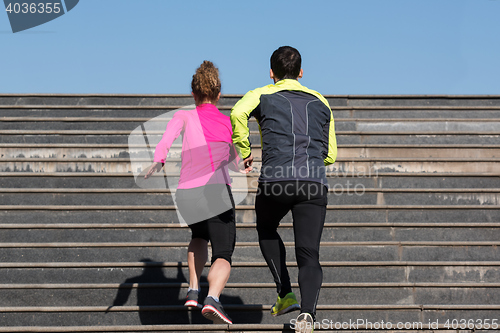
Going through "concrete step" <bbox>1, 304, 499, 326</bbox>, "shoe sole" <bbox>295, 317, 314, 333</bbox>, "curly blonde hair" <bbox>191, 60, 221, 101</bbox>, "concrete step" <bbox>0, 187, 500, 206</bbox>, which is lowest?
"concrete step" <bbox>1, 304, 499, 326</bbox>

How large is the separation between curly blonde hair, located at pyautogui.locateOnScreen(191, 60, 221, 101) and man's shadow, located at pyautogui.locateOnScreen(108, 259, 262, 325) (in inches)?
77.7

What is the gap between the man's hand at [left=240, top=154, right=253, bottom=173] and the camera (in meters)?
3.91

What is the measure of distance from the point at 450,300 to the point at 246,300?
189cm

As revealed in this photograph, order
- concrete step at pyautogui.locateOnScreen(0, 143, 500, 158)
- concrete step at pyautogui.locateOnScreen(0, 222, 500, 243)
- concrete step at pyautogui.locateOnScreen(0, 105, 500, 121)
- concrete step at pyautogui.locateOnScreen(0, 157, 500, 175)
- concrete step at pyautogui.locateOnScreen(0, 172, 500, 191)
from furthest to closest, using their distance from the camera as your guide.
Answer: concrete step at pyautogui.locateOnScreen(0, 105, 500, 121) → concrete step at pyautogui.locateOnScreen(0, 143, 500, 158) → concrete step at pyautogui.locateOnScreen(0, 157, 500, 175) → concrete step at pyautogui.locateOnScreen(0, 172, 500, 191) → concrete step at pyautogui.locateOnScreen(0, 222, 500, 243)

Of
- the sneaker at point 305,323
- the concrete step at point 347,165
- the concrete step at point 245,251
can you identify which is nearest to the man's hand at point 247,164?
the sneaker at point 305,323

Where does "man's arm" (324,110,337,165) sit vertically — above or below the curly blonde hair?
below

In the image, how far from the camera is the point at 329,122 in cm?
392

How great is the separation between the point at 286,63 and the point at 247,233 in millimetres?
2761

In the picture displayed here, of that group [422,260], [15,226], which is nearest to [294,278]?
[422,260]

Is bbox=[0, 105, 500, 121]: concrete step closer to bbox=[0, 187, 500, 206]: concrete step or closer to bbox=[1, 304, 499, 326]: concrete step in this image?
bbox=[0, 187, 500, 206]: concrete step

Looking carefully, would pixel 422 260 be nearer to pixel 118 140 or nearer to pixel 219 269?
pixel 219 269

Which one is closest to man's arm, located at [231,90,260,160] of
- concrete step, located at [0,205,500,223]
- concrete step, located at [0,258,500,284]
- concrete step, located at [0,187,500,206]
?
concrete step, located at [0,258,500,284]

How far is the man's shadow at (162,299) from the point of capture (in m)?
5.23

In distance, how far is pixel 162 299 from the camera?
5.45 m
